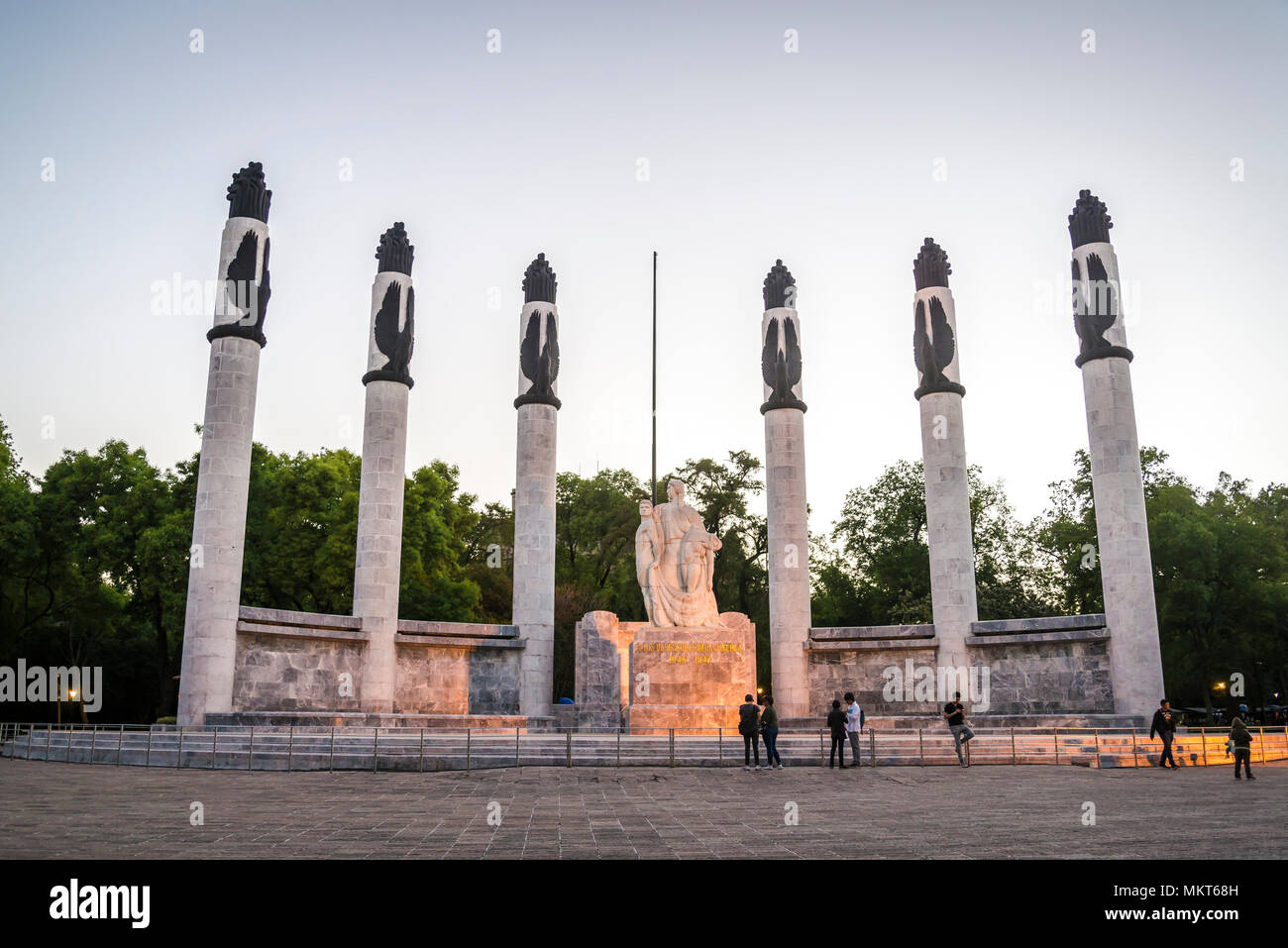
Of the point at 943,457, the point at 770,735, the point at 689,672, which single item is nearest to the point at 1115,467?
the point at 943,457

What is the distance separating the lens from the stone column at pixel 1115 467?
2520 cm

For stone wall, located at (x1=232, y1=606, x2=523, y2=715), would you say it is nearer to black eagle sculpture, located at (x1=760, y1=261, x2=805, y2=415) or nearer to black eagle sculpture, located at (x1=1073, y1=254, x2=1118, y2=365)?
black eagle sculpture, located at (x1=760, y1=261, x2=805, y2=415)

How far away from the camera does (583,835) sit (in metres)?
7.93

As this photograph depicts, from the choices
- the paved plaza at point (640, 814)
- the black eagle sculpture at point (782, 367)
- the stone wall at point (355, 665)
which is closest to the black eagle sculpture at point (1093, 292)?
the black eagle sculpture at point (782, 367)

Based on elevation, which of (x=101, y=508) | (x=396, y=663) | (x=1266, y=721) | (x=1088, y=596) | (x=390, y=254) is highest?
(x=390, y=254)

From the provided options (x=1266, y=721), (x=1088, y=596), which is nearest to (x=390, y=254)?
(x=1088, y=596)

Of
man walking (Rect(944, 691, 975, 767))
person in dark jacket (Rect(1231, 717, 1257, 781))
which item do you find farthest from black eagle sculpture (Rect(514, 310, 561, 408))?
person in dark jacket (Rect(1231, 717, 1257, 781))

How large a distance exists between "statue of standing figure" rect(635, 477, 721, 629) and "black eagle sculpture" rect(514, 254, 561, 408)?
781 centimetres

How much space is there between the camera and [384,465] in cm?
2894

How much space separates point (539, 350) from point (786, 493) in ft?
31.1

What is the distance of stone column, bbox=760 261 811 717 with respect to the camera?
2919 centimetres

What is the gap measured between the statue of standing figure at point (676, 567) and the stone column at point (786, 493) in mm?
5550

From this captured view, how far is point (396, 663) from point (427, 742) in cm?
1070
